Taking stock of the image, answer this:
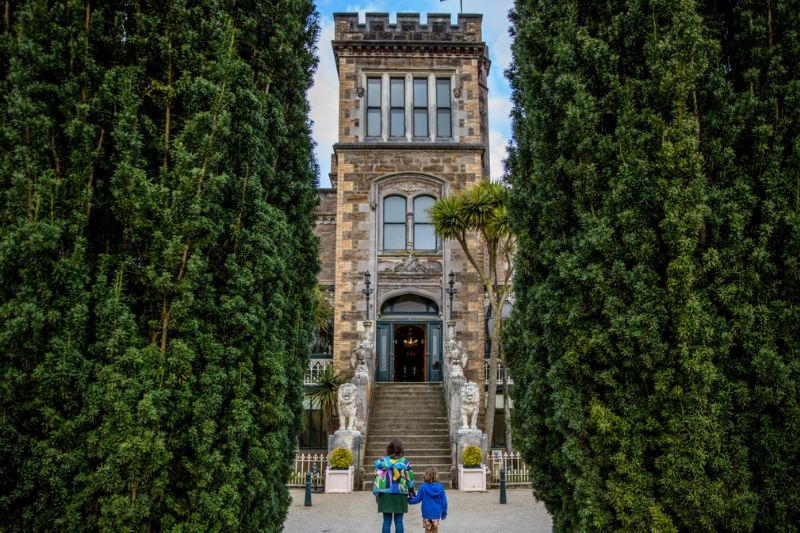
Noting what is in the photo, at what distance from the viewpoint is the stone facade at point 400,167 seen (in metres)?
20.5

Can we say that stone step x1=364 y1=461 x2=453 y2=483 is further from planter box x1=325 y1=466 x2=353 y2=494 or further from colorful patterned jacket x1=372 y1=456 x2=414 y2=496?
colorful patterned jacket x1=372 y1=456 x2=414 y2=496

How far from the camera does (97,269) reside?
5.20m

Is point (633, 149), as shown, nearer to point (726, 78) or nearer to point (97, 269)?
point (726, 78)

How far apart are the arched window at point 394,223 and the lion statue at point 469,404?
22.3ft

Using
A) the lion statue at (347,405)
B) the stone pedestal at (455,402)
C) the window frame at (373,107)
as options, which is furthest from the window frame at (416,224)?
the lion statue at (347,405)

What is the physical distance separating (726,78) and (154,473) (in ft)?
21.0

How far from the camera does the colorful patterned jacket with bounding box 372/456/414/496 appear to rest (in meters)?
7.69

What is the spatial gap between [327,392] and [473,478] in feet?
17.9

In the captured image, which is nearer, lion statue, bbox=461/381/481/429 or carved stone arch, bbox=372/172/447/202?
lion statue, bbox=461/381/481/429

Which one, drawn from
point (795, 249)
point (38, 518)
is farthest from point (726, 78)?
point (38, 518)

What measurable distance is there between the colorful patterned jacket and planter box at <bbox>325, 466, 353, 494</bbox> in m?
7.42

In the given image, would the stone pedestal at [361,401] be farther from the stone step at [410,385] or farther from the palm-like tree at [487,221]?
the palm-like tree at [487,221]

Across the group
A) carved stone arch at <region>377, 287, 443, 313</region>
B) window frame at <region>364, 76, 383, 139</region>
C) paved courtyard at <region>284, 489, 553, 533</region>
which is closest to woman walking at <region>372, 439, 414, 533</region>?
paved courtyard at <region>284, 489, 553, 533</region>

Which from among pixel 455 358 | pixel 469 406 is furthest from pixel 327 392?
pixel 469 406
